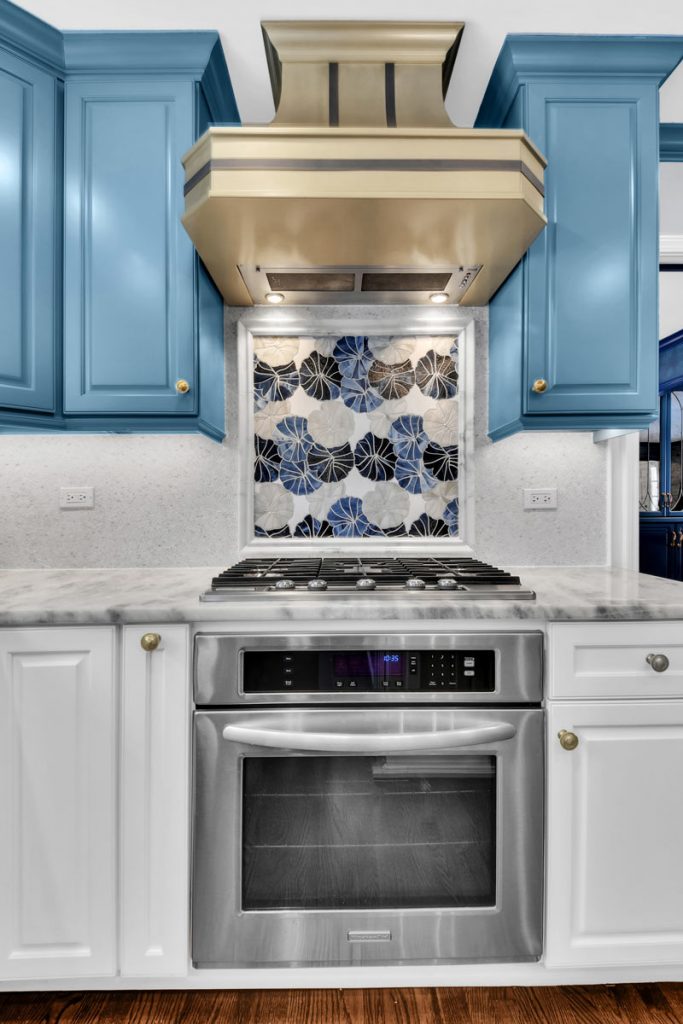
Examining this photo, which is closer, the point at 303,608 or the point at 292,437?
the point at 303,608

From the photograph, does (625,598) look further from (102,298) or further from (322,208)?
(102,298)

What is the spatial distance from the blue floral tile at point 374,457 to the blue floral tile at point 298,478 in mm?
162

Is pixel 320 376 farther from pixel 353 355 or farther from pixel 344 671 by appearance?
pixel 344 671

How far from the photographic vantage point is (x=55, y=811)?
4.12ft

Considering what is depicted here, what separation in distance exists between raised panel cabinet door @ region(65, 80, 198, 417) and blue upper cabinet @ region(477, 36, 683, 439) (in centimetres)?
97

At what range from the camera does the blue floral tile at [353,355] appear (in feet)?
6.52

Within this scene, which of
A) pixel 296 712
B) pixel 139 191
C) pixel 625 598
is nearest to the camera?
pixel 296 712

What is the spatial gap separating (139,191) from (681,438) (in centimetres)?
383

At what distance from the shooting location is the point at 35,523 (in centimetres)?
193

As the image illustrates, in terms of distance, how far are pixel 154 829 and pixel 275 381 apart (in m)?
1.39

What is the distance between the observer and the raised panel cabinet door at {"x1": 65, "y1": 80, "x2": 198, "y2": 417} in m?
1.56

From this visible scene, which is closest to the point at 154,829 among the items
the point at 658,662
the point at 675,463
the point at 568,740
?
the point at 568,740

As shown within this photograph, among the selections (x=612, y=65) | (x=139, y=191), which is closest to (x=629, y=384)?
(x=612, y=65)

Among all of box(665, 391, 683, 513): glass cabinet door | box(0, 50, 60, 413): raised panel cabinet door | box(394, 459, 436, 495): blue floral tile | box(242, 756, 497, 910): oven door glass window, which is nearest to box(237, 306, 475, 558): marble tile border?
box(394, 459, 436, 495): blue floral tile
